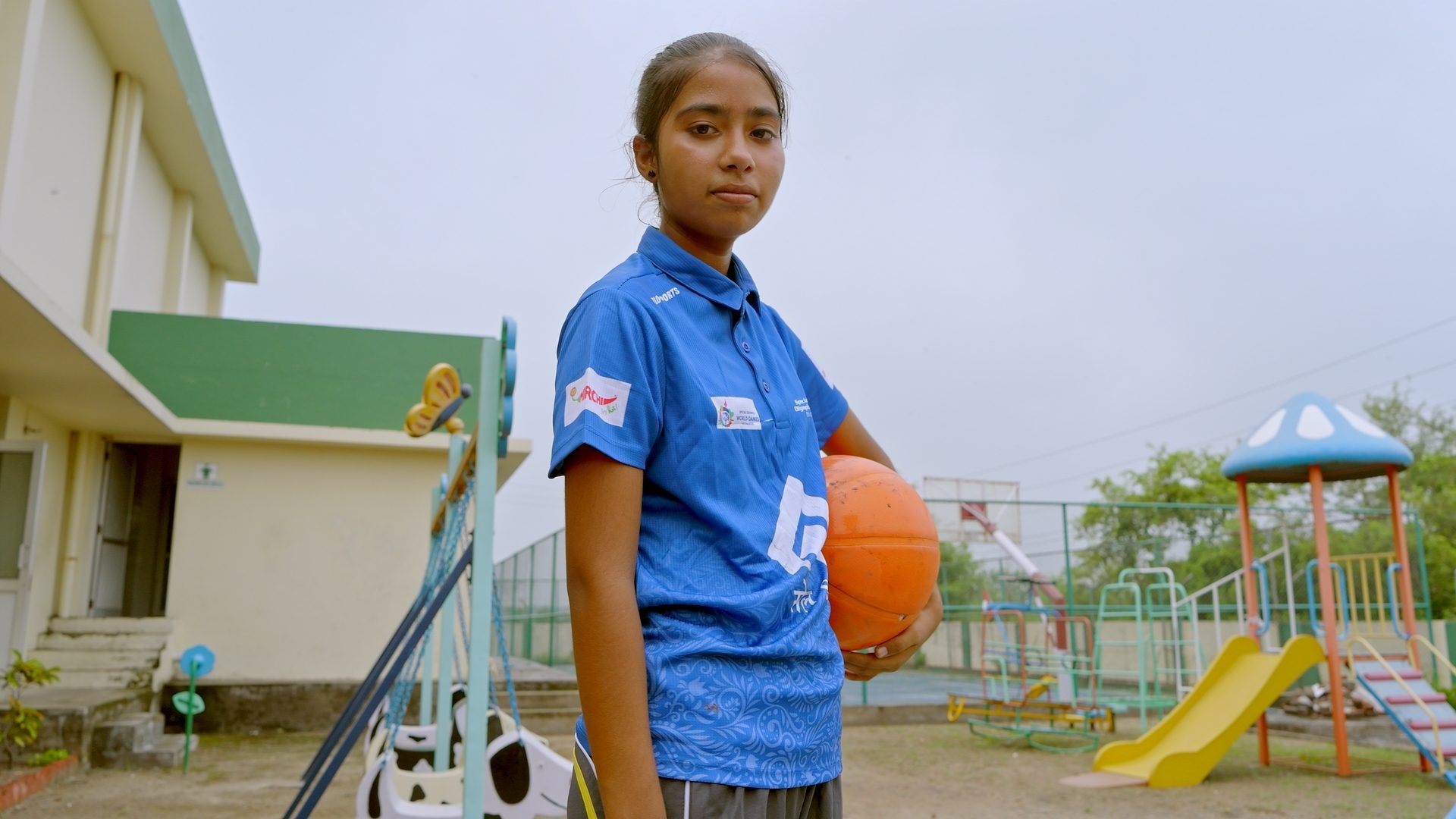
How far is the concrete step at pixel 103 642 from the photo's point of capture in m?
9.20

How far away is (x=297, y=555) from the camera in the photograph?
10508 mm

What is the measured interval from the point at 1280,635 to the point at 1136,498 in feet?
46.3

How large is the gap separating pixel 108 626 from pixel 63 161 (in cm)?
412

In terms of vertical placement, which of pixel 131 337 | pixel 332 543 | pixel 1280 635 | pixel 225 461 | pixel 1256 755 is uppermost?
pixel 131 337

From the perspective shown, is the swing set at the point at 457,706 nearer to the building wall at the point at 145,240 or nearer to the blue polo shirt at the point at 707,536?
the blue polo shirt at the point at 707,536

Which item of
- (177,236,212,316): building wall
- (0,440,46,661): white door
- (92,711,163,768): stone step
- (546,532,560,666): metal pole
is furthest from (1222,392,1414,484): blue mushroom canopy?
(177,236,212,316): building wall

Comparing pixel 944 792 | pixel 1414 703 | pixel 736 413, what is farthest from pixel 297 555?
pixel 736 413

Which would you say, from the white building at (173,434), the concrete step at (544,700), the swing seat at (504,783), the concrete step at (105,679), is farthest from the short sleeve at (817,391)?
the concrete step at (105,679)

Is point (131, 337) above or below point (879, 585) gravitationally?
above

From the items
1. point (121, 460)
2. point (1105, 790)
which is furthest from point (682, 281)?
point (121, 460)

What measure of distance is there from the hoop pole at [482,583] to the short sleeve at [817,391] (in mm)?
1893

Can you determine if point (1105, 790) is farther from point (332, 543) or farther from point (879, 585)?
point (332, 543)

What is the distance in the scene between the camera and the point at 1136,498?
2742 cm

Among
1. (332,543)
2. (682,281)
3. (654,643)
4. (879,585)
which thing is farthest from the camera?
(332,543)
